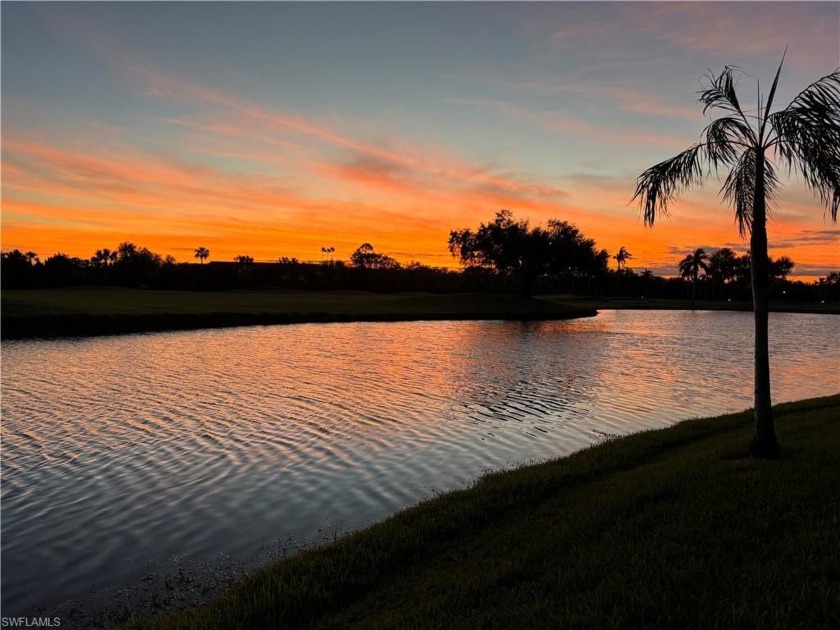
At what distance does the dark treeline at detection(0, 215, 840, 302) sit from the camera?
90.6m

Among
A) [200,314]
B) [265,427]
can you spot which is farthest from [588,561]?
[200,314]

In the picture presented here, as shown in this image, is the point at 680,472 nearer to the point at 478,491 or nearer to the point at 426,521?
the point at 478,491

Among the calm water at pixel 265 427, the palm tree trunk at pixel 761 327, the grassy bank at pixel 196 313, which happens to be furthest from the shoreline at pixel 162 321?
the palm tree trunk at pixel 761 327

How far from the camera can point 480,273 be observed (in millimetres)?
99375

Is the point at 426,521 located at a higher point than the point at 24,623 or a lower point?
higher

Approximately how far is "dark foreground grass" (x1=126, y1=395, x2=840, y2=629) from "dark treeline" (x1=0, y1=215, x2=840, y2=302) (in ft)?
175

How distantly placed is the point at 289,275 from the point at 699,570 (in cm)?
16481

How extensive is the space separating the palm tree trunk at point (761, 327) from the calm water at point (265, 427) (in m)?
5.13

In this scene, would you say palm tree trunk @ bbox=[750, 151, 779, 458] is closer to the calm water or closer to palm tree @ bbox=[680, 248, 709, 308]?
the calm water

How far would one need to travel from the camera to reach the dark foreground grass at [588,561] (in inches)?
214

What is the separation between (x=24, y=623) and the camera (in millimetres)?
6926

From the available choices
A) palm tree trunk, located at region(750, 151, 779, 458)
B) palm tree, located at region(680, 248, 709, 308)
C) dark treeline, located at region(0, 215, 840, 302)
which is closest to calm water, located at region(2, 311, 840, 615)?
palm tree trunk, located at region(750, 151, 779, 458)

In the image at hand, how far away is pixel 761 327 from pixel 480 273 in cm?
8923

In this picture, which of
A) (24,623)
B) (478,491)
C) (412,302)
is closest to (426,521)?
(478,491)
